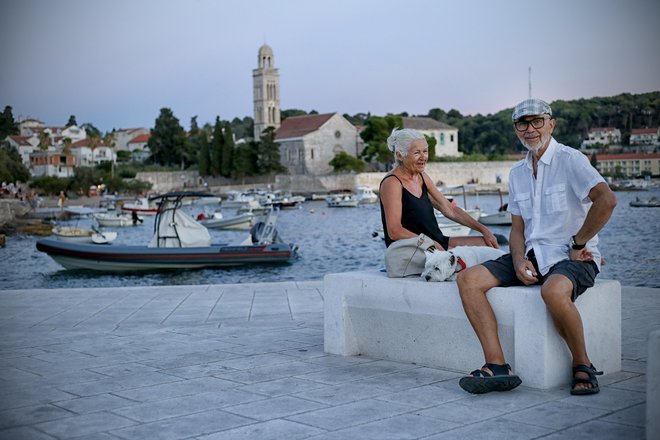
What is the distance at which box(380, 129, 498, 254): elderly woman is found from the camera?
18.7ft

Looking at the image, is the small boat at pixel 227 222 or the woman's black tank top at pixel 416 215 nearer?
the woman's black tank top at pixel 416 215

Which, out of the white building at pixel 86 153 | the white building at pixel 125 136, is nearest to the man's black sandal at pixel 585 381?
the white building at pixel 86 153

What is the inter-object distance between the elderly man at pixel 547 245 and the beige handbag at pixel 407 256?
565mm

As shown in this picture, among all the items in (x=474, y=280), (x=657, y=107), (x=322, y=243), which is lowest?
(x=322, y=243)

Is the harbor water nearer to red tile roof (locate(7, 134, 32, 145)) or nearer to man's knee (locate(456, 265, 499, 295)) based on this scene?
man's knee (locate(456, 265, 499, 295))

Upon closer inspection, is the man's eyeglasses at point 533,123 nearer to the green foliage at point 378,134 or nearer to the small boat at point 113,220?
the small boat at point 113,220

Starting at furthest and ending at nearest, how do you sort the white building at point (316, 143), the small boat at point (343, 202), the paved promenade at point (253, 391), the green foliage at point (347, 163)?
the white building at point (316, 143)
the green foliage at point (347, 163)
the small boat at point (343, 202)
the paved promenade at point (253, 391)

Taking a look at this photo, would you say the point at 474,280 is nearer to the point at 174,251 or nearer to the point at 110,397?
the point at 110,397

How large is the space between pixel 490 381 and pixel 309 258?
31873mm

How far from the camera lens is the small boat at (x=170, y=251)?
2402cm

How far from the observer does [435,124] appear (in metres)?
130

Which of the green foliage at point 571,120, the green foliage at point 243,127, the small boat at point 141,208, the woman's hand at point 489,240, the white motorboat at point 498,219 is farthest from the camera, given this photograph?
the green foliage at point 243,127

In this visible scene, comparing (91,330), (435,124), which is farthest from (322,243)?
(435,124)

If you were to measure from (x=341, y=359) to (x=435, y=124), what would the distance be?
414ft
